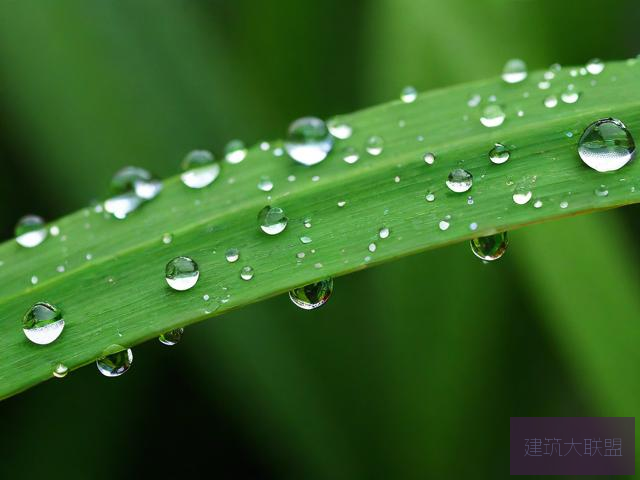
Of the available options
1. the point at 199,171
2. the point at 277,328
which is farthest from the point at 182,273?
the point at 277,328

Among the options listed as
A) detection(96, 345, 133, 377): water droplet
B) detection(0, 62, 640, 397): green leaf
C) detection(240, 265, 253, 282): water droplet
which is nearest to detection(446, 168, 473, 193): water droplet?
detection(0, 62, 640, 397): green leaf

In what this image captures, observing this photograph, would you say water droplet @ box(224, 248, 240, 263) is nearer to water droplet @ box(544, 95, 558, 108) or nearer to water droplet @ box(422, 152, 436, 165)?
water droplet @ box(422, 152, 436, 165)

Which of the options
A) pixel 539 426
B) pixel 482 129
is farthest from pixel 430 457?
pixel 482 129

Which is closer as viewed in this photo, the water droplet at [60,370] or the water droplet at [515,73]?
the water droplet at [60,370]

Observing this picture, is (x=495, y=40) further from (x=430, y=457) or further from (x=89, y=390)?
(x=89, y=390)

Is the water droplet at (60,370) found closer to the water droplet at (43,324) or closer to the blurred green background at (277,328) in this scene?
the water droplet at (43,324)

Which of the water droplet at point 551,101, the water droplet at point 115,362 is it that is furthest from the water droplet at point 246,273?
the water droplet at point 551,101

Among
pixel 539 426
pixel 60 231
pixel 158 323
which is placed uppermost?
pixel 539 426
